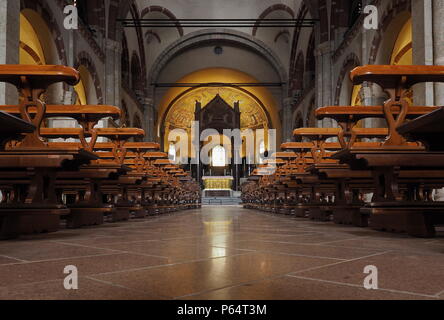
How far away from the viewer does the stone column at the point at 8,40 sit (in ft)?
18.6

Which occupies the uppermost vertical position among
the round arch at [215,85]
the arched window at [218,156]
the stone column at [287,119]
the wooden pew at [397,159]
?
the round arch at [215,85]

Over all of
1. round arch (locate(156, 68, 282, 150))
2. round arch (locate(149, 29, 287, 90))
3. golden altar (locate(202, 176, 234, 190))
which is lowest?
golden altar (locate(202, 176, 234, 190))

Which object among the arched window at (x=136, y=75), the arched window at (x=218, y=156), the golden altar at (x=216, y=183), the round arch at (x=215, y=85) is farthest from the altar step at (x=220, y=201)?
the arched window at (x=218, y=156)

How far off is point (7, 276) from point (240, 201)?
21130mm

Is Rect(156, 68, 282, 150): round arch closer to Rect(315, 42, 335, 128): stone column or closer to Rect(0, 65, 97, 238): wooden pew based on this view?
Rect(315, 42, 335, 128): stone column

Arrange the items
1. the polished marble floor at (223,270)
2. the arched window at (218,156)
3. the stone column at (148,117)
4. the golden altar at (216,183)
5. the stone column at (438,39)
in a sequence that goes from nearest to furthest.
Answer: the polished marble floor at (223,270), the stone column at (438,39), the stone column at (148,117), the golden altar at (216,183), the arched window at (218,156)

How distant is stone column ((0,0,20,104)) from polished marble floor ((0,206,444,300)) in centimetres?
387

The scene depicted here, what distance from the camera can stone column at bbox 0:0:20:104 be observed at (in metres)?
5.65

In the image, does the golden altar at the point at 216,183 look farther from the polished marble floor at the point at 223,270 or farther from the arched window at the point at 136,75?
the polished marble floor at the point at 223,270

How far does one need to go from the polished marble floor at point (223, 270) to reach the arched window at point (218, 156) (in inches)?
1120

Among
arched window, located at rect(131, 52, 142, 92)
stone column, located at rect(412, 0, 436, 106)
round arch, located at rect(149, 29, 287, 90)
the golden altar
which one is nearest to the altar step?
the golden altar

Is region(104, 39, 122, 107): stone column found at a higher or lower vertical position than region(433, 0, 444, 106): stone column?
higher

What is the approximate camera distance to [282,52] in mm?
22766

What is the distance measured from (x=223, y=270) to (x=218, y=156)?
29683mm
